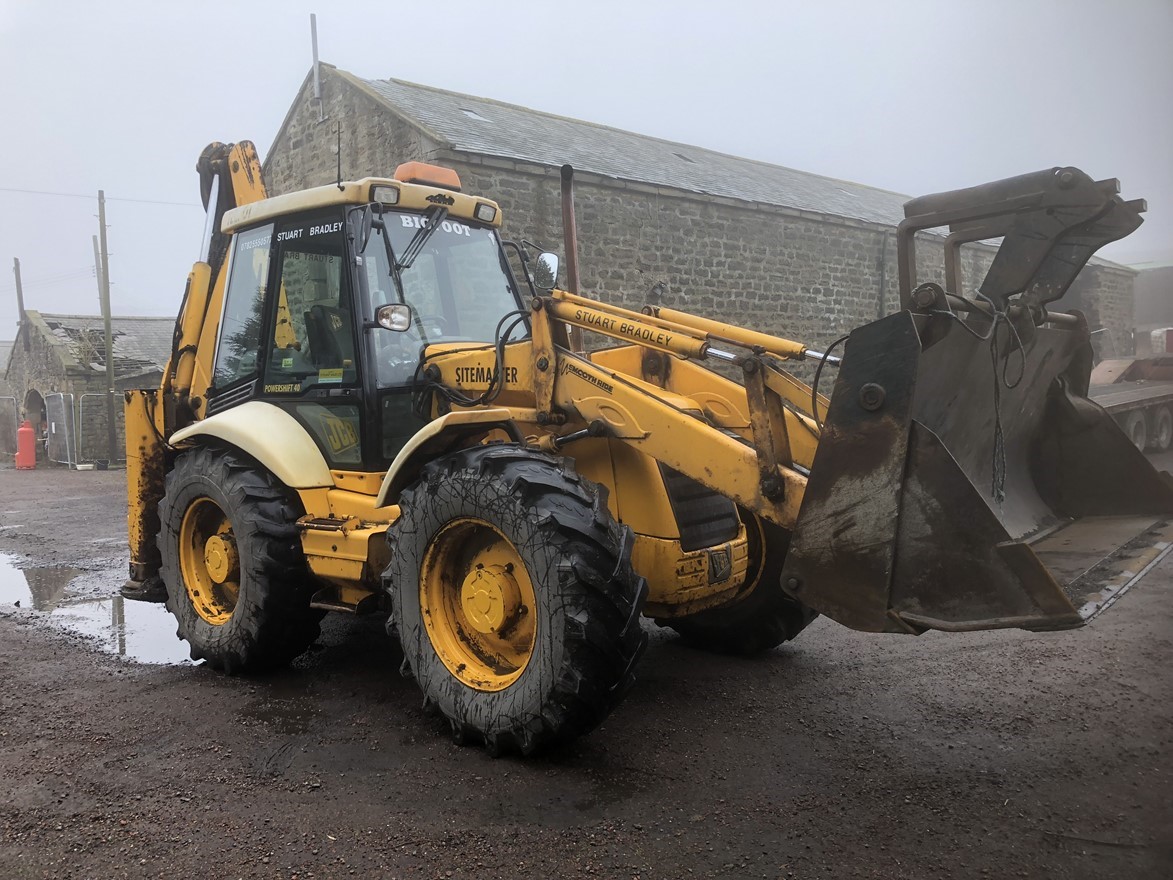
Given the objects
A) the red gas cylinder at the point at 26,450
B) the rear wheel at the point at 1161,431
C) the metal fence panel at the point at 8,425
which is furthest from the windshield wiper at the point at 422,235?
the metal fence panel at the point at 8,425

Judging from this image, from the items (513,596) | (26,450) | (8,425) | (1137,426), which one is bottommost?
(26,450)

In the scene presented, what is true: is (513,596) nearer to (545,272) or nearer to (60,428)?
(545,272)

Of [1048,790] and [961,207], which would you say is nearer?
[1048,790]

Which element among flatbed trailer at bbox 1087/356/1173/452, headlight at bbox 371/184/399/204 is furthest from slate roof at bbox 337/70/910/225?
headlight at bbox 371/184/399/204

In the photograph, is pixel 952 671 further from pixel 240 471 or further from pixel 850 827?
pixel 240 471

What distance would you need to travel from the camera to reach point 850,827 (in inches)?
122

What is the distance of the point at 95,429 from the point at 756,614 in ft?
75.4

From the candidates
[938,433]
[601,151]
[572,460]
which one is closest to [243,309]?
[572,460]

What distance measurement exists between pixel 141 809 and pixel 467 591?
1.46m

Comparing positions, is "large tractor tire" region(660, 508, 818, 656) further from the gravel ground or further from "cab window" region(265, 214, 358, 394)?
"cab window" region(265, 214, 358, 394)

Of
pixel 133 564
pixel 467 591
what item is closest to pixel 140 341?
pixel 133 564

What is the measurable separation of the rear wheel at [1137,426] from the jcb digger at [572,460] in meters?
10.5

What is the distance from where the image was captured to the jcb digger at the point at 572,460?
315 centimetres

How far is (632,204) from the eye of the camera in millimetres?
14898
